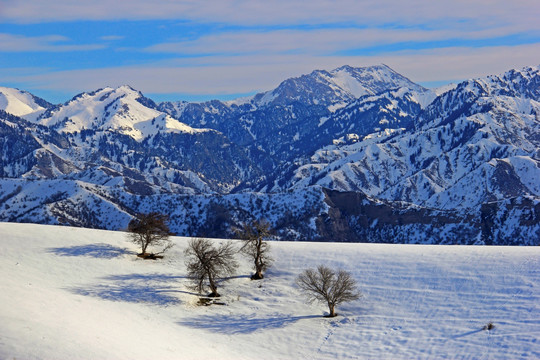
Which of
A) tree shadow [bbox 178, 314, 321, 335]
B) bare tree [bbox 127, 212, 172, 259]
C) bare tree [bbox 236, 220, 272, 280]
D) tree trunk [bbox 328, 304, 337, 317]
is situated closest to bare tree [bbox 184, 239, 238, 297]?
bare tree [bbox 236, 220, 272, 280]

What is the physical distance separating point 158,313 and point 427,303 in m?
29.4

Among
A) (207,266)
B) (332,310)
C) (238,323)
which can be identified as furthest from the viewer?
(207,266)

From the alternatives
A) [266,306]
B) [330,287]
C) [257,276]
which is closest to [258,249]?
[257,276]

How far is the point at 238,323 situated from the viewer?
59.7m

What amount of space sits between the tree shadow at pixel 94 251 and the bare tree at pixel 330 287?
25.9 metres

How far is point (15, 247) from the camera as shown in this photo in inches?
2795

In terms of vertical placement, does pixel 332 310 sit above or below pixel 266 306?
above

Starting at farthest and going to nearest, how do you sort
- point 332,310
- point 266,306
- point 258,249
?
1. point 258,249
2. point 266,306
3. point 332,310

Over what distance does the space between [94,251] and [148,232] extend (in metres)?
7.45

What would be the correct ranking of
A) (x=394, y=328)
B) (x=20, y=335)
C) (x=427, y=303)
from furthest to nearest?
(x=427, y=303)
(x=394, y=328)
(x=20, y=335)

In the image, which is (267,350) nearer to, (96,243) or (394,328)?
(394,328)

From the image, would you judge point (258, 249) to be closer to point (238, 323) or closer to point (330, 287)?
point (330, 287)

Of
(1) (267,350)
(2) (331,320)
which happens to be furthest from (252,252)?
(1) (267,350)

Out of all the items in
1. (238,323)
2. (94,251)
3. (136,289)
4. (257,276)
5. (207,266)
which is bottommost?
(238,323)
